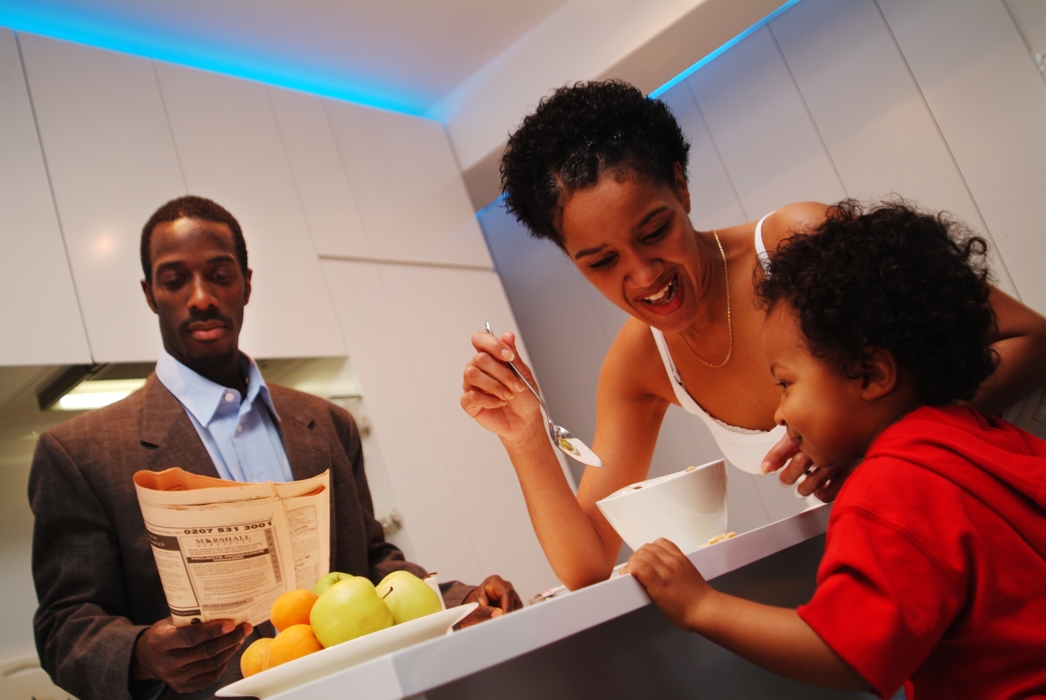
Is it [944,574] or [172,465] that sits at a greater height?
[172,465]

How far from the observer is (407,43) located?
3.40 meters

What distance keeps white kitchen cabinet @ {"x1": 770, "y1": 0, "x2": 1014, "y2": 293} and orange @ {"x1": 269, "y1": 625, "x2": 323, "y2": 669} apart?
297 centimetres

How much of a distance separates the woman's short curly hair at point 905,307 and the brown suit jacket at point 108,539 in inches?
28.9

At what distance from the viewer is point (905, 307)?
0.81 meters

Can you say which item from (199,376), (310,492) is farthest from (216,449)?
(310,492)

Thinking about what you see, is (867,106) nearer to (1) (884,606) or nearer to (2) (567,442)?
(2) (567,442)

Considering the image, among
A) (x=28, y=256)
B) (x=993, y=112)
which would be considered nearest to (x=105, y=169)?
(x=28, y=256)

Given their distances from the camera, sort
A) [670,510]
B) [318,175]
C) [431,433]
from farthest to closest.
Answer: [318,175]
[431,433]
[670,510]

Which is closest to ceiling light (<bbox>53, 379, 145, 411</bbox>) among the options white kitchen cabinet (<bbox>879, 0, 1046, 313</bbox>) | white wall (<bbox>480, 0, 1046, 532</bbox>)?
white wall (<bbox>480, 0, 1046, 532</bbox>)

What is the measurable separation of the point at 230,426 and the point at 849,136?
2.67 m

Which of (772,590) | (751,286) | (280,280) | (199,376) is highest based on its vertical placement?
(280,280)

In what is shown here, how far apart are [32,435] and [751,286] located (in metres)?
1.87

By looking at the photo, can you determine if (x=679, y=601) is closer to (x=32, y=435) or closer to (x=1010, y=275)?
(x=32, y=435)

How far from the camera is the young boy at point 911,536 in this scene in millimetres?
623
